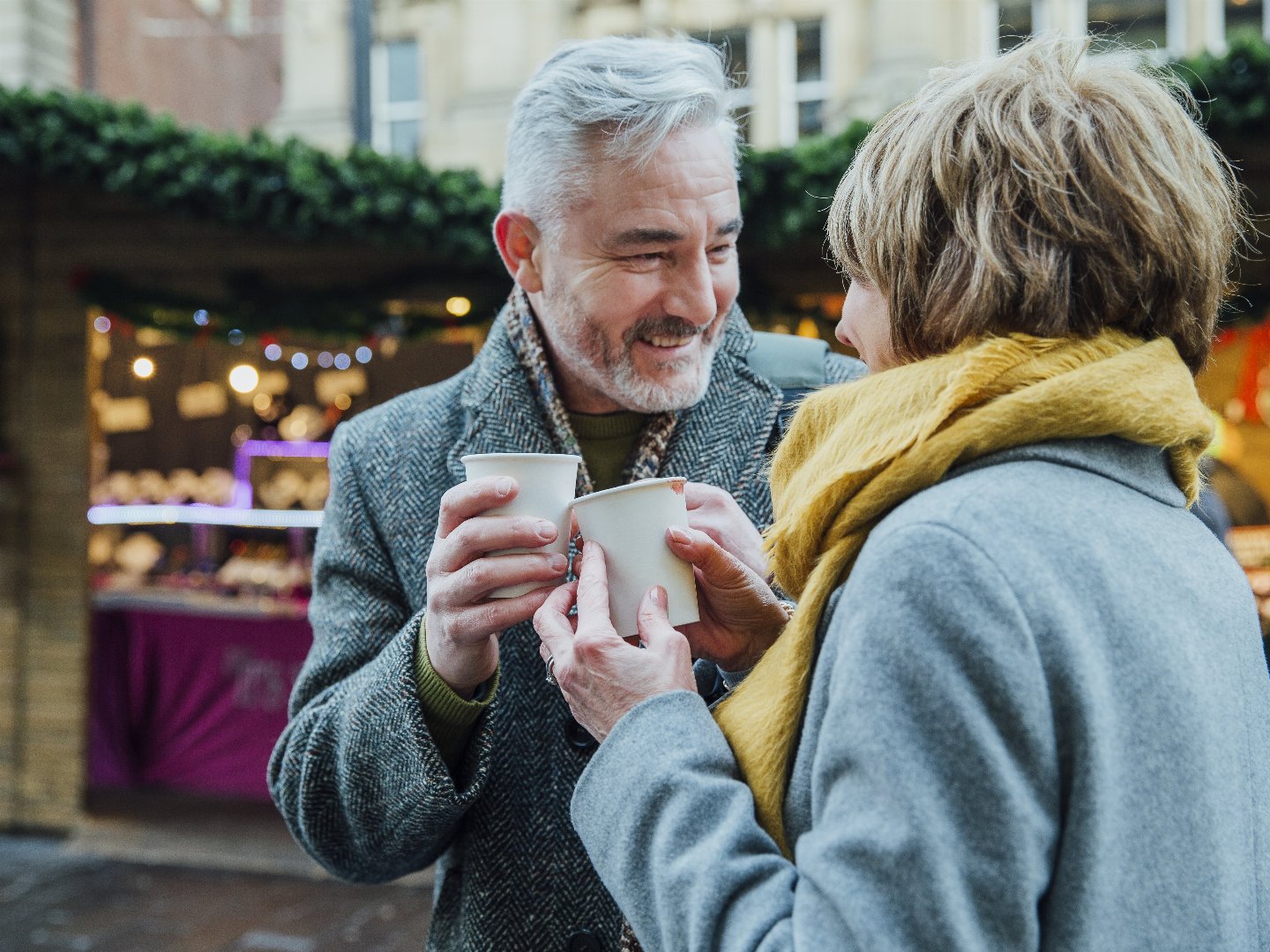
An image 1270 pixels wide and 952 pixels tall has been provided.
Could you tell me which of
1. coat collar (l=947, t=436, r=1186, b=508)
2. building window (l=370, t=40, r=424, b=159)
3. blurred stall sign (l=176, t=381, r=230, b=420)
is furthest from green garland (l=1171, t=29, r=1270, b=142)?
building window (l=370, t=40, r=424, b=159)

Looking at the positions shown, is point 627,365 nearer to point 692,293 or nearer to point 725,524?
point 692,293

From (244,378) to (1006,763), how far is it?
6.24 m

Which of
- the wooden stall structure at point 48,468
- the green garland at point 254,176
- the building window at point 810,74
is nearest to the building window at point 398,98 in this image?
the building window at point 810,74

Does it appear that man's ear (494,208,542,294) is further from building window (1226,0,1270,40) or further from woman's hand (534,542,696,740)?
building window (1226,0,1270,40)

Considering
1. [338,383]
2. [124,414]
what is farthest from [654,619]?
[124,414]

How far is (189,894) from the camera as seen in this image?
5.03 m

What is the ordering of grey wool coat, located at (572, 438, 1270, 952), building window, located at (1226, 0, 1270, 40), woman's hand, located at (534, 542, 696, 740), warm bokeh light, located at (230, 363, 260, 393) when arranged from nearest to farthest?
grey wool coat, located at (572, 438, 1270, 952)
woman's hand, located at (534, 542, 696, 740)
warm bokeh light, located at (230, 363, 260, 393)
building window, located at (1226, 0, 1270, 40)

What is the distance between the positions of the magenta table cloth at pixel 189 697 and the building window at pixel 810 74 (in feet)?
23.5

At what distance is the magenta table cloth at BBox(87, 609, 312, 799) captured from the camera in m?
5.68

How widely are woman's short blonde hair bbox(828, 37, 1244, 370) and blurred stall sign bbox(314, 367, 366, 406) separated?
5468 mm

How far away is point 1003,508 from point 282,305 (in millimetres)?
4835

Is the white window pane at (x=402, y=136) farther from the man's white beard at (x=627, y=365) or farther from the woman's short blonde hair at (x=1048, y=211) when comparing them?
the woman's short blonde hair at (x=1048, y=211)

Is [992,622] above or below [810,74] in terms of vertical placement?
below

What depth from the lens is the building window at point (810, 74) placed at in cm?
1030
